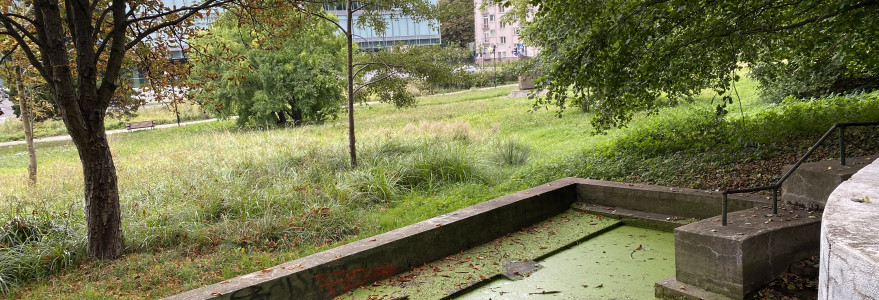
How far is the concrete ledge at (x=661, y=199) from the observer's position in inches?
247

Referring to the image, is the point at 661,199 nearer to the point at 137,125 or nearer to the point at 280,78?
the point at 280,78

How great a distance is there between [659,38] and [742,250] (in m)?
4.48

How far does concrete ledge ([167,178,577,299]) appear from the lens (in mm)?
4484

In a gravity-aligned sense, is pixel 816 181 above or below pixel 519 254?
above

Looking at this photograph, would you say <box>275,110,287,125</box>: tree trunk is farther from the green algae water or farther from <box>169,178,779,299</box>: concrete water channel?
the green algae water

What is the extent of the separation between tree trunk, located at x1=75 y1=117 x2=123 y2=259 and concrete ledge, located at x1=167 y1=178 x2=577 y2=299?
6.65 feet

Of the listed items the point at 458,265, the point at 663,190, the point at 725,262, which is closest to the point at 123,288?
the point at 458,265

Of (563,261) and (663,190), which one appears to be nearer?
(563,261)

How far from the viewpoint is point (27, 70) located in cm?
1041

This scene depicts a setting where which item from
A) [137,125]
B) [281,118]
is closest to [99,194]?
[281,118]

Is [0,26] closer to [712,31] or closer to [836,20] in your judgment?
[712,31]

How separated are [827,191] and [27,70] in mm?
12153

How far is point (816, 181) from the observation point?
5.09 metres

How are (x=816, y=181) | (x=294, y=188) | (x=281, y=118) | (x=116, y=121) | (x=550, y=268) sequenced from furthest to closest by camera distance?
(x=116, y=121) → (x=281, y=118) → (x=294, y=188) → (x=550, y=268) → (x=816, y=181)
